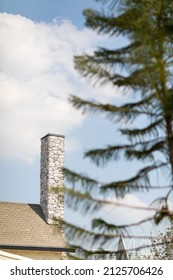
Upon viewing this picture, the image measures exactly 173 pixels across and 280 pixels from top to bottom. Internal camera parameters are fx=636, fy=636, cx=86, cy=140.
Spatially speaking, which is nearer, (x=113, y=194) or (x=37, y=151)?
(x=113, y=194)

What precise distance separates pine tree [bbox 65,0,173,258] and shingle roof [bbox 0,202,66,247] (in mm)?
2119

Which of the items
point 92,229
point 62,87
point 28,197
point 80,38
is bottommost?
point 92,229

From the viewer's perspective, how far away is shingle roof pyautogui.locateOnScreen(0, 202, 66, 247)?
265 inches

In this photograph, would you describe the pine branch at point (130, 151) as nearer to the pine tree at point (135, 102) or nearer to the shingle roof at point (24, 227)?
the pine tree at point (135, 102)

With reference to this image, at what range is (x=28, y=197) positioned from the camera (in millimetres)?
5527

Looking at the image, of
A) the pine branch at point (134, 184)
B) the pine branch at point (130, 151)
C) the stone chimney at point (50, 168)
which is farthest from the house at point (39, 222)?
the pine branch at point (134, 184)

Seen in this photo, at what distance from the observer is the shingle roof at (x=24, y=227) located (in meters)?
6.73

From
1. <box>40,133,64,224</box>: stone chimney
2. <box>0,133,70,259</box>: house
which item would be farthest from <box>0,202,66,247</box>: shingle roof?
<box>40,133,64,224</box>: stone chimney

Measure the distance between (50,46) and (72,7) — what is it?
1.27 feet

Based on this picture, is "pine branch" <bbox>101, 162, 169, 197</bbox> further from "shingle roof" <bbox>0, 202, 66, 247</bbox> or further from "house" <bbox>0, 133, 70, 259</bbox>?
"shingle roof" <bbox>0, 202, 66, 247</bbox>

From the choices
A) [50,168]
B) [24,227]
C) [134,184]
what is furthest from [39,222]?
[134,184]

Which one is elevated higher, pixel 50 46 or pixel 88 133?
pixel 50 46

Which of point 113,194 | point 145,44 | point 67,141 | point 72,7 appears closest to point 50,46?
point 72,7

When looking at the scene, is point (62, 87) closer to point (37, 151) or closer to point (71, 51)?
point (71, 51)
